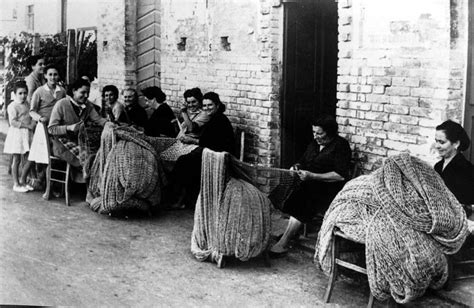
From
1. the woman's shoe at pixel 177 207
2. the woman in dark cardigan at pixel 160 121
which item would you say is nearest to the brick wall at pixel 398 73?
the woman's shoe at pixel 177 207

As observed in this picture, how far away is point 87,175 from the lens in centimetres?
809

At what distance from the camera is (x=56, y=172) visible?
881cm

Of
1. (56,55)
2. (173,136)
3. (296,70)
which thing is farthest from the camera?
(56,55)

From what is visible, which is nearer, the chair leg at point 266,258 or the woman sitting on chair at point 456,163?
the woman sitting on chair at point 456,163

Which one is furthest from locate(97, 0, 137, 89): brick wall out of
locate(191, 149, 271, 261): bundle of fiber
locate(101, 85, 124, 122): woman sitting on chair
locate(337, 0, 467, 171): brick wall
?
locate(191, 149, 271, 261): bundle of fiber

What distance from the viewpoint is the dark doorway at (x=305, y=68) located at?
25.0ft

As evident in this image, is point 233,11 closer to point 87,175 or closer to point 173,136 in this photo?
point 173,136

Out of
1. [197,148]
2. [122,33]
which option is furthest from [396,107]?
[122,33]

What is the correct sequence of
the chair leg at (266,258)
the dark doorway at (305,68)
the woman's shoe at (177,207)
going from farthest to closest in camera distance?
the woman's shoe at (177,207) → the dark doorway at (305,68) → the chair leg at (266,258)

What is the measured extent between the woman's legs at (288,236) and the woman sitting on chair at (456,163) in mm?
1543

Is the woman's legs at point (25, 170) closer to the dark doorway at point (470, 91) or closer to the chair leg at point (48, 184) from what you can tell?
the chair leg at point (48, 184)

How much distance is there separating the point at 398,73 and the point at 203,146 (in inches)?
110

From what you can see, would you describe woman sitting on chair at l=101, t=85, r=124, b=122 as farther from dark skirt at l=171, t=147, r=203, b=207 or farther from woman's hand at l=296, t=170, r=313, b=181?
woman's hand at l=296, t=170, r=313, b=181

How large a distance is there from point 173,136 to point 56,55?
613 centimetres
